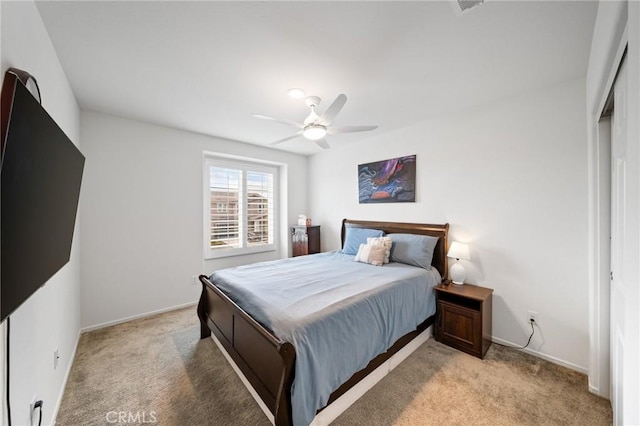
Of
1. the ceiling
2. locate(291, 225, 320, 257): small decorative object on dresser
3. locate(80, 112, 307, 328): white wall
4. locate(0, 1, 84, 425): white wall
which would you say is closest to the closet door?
the ceiling

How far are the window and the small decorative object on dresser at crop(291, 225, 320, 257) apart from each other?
20.5 inches

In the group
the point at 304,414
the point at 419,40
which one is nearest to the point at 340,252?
the point at 304,414

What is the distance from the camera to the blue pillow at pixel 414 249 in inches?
114

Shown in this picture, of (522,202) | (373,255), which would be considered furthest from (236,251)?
(522,202)

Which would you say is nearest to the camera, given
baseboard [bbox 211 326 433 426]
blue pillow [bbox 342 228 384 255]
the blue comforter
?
the blue comforter

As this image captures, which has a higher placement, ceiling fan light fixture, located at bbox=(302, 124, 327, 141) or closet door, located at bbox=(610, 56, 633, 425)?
Answer: ceiling fan light fixture, located at bbox=(302, 124, 327, 141)

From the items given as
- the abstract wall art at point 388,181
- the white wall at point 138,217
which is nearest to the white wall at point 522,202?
the abstract wall art at point 388,181

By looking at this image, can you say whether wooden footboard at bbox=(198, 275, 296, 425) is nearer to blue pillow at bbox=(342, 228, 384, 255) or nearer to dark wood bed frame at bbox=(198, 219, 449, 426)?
dark wood bed frame at bbox=(198, 219, 449, 426)

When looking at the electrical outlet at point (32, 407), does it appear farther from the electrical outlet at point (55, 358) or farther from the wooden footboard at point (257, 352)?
the wooden footboard at point (257, 352)

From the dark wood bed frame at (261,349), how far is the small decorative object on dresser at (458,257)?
14 centimetres

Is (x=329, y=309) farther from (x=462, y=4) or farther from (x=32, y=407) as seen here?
(x=462, y=4)

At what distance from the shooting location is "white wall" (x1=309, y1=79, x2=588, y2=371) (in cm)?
221

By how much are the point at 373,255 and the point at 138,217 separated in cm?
311

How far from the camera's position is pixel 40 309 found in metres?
1.47
